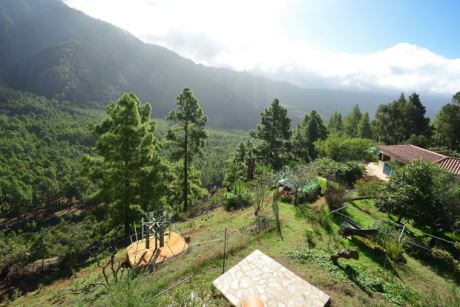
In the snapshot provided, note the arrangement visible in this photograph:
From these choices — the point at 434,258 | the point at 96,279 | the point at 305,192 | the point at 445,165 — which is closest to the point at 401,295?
the point at 434,258

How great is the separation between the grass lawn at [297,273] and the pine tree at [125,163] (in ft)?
14.3

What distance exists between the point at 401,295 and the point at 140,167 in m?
13.6

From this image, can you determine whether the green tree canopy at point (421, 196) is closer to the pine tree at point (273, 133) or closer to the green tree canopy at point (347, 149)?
the green tree canopy at point (347, 149)

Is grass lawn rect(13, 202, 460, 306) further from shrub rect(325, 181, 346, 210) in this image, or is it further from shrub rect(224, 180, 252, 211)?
shrub rect(224, 180, 252, 211)

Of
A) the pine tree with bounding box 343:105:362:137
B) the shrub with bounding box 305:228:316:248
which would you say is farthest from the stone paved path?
the pine tree with bounding box 343:105:362:137

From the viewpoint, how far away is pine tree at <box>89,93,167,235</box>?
569 inches

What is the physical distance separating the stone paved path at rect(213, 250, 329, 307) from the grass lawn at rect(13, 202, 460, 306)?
0.34m

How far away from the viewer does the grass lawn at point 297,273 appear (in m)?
7.06

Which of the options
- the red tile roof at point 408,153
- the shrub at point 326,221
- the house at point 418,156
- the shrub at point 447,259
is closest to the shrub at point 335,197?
the shrub at point 326,221

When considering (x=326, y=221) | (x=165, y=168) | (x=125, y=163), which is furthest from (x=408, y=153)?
(x=125, y=163)

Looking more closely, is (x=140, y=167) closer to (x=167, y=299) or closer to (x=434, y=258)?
(x=167, y=299)

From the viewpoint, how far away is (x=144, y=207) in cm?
1694

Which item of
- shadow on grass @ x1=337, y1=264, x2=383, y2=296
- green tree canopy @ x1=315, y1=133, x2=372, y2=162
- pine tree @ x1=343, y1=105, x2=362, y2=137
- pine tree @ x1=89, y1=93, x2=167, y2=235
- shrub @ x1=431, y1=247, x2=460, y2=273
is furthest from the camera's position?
pine tree @ x1=343, y1=105, x2=362, y2=137

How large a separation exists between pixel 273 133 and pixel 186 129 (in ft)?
46.2
